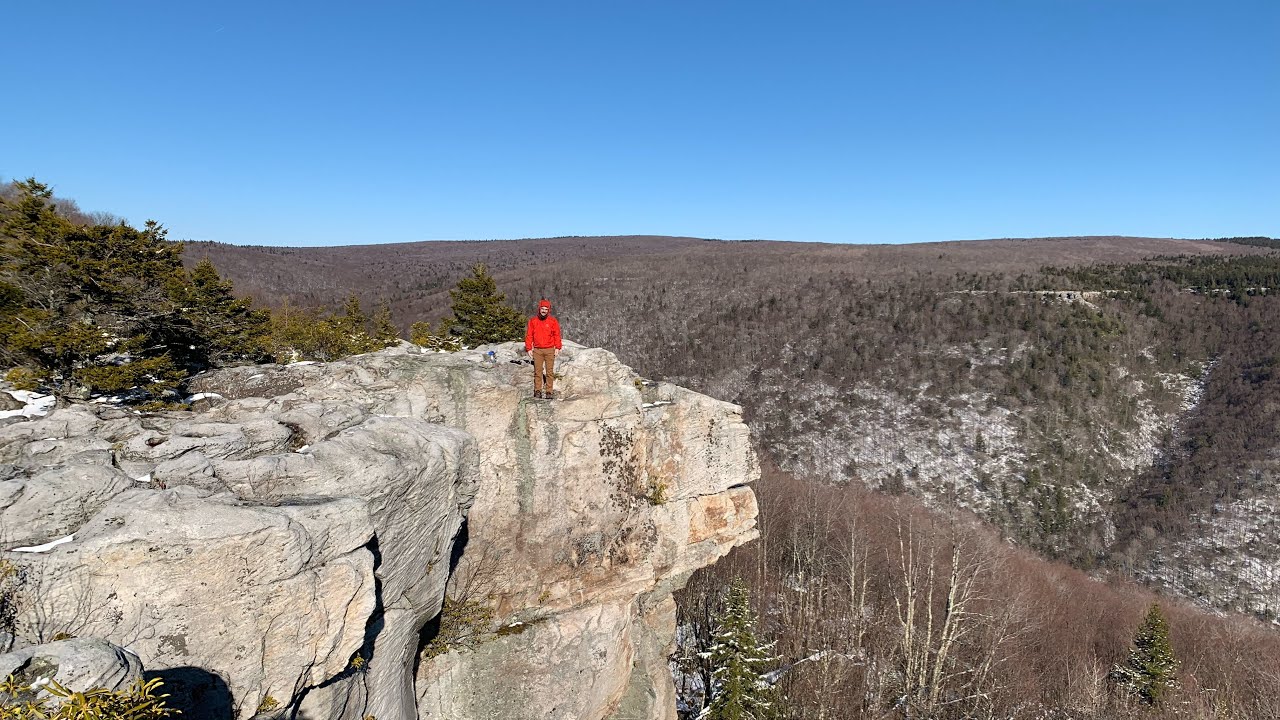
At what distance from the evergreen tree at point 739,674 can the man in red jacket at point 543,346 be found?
11.6 metres

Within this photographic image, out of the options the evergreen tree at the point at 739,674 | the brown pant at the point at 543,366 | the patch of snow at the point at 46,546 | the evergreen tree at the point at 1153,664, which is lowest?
the evergreen tree at the point at 1153,664

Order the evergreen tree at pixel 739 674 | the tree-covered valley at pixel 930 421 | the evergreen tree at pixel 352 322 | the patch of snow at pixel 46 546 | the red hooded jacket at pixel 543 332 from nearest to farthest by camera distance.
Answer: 1. the patch of snow at pixel 46 546
2. the red hooded jacket at pixel 543 332
3. the tree-covered valley at pixel 930 421
4. the evergreen tree at pixel 739 674
5. the evergreen tree at pixel 352 322

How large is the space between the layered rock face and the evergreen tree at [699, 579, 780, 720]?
3.78 m

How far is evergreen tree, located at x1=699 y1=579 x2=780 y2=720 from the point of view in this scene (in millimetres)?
18031

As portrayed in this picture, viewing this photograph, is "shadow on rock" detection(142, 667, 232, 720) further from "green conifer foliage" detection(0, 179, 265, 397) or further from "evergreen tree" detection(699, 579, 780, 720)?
"evergreen tree" detection(699, 579, 780, 720)

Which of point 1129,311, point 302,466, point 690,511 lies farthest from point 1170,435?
point 302,466

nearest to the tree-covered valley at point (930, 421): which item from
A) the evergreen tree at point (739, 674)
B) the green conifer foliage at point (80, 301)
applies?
the green conifer foliage at point (80, 301)

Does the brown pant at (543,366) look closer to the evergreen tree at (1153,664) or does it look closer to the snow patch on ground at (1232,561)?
the evergreen tree at (1153,664)

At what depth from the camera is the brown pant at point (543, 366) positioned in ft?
38.9

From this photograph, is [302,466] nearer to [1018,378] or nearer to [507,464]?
[507,464]

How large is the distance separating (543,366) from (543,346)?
0.51 meters

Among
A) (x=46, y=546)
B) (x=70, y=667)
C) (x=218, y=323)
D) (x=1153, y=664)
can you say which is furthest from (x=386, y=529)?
(x=1153, y=664)

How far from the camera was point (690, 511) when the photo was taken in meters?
14.3

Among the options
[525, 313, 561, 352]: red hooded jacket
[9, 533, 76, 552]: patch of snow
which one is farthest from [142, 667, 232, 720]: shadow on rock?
[525, 313, 561, 352]: red hooded jacket
